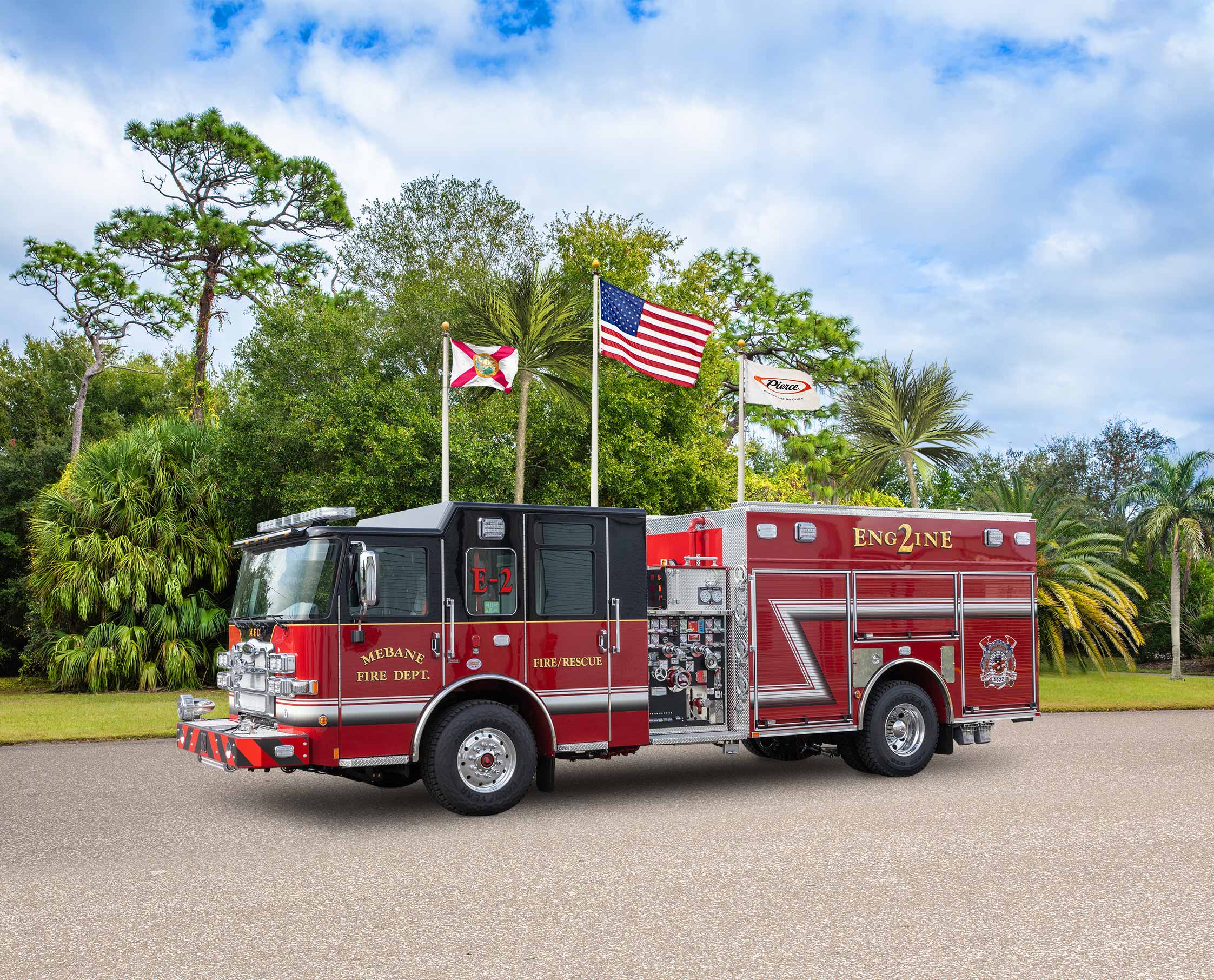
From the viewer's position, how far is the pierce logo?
1524 centimetres

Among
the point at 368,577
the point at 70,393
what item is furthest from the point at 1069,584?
the point at 70,393

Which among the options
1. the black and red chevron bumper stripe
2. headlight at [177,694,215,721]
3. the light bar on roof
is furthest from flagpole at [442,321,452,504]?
the black and red chevron bumper stripe

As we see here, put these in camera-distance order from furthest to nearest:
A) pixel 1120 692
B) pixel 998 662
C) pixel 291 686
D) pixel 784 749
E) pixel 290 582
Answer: pixel 1120 692, pixel 784 749, pixel 998 662, pixel 290 582, pixel 291 686

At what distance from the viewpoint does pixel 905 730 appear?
38.7ft

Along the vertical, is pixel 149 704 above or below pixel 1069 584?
below

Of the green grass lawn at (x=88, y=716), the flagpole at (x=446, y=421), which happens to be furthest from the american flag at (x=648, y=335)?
the green grass lawn at (x=88, y=716)

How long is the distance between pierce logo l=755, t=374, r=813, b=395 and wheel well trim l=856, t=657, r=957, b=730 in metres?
4.75

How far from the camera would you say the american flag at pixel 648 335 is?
52.5 feet

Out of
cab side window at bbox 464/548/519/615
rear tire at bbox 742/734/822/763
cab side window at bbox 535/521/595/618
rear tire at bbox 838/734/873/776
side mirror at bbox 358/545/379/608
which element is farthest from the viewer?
rear tire at bbox 742/734/822/763

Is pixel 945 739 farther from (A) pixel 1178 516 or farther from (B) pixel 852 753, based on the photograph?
(A) pixel 1178 516

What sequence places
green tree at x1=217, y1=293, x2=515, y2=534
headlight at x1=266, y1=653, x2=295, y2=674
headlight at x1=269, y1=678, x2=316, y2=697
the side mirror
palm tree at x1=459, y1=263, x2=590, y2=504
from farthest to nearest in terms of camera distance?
green tree at x1=217, y1=293, x2=515, y2=534 < palm tree at x1=459, y1=263, x2=590, y2=504 < headlight at x1=266, y1=653, x2=295, y2=674 < headlight at x1=269, y1=678, x2=316, y2=697 < the side mirror

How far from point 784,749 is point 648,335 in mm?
6265

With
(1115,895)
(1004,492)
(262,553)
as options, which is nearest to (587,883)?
(1115,895)

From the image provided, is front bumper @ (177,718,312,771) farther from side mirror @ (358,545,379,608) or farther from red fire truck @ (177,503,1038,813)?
side mirror @ (358,545,379,608)
